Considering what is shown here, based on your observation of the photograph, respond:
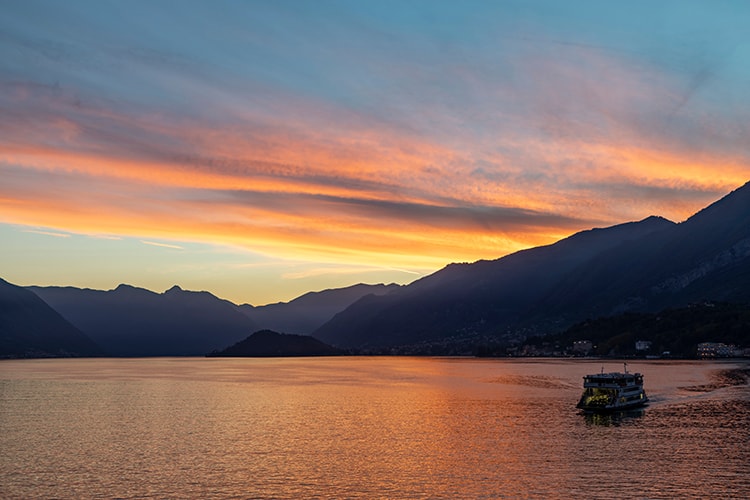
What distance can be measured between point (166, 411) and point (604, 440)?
343 feet

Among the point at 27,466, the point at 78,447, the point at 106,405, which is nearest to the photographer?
the point at 27,466

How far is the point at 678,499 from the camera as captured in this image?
77.1 meters

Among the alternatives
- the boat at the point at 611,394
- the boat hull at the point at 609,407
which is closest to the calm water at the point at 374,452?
the boat hull at the point at 609,407

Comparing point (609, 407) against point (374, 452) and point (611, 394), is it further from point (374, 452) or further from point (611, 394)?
point (374, 452)

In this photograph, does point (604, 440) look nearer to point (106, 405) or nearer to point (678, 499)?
point (678, 499)

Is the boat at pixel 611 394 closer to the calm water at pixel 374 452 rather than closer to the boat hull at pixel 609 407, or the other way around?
the boat hull at pixel 609 407

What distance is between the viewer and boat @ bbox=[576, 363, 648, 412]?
6344 inches

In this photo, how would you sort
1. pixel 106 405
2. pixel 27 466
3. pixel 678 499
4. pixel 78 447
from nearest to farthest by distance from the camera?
pixel 678 499
pixel 27 466
pixel 78 447
pixel 106 405

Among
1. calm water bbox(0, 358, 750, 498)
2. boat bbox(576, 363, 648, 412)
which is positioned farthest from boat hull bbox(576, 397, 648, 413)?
calm water bbox(0, 358, 750, 498)

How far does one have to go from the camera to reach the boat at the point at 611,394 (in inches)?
6344

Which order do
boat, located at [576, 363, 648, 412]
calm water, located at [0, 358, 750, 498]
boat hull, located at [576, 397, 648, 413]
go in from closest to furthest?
calm water, located at [0, 358, 750, 498] → boat hull, located at [576, 397, 648, 413] → boat, located at [576, 363, 648, 412]

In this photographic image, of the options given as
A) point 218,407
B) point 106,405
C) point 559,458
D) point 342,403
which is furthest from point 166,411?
point 559,458

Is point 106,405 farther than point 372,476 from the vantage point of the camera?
Yes

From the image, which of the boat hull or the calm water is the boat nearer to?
the boat hull
